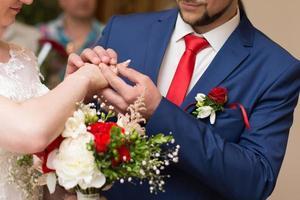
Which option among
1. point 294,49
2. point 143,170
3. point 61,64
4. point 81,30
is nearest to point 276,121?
point 143,170

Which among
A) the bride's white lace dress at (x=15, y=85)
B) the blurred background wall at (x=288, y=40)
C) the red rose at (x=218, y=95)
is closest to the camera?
the bride's white lace dress at (x=15, y=85)

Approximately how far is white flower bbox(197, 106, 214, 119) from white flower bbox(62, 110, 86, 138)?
0.48 meters

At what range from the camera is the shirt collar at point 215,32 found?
2.08 meters

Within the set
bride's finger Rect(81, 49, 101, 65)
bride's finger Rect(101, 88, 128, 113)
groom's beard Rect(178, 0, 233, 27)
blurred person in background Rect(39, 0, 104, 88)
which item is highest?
groom's beard Rect(178, 0, 233, 27)

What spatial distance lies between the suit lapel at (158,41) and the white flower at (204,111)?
0.20 metres

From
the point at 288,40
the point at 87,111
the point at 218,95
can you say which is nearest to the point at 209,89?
the point at 218,95

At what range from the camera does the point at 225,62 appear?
6.64 feet

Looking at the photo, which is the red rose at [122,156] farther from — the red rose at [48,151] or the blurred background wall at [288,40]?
the blurred background wall at [288,40]

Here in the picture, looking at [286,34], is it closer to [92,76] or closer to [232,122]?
[232,122]

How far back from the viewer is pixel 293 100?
2.01 metres

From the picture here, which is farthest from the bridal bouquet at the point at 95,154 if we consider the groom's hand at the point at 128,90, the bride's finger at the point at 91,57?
the bride's finger at the point at 91,57

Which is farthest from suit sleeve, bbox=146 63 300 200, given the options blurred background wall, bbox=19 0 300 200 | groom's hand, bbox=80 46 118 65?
blurred background wall, bbox=19 0 300 200

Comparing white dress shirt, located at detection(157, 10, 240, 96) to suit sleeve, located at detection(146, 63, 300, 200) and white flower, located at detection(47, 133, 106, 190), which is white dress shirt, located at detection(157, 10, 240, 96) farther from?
white flower, located at detection(47, 133, 106, 190)

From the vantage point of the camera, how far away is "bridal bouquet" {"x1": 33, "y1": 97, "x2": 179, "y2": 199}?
5.08 ft
